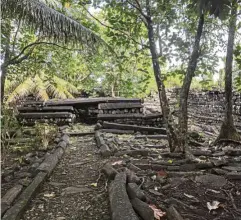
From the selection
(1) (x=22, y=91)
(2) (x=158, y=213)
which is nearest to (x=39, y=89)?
(1) (x=22, y=91)

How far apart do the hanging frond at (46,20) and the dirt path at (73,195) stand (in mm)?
2360

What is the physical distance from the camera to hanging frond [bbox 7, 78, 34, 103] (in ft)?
38.4

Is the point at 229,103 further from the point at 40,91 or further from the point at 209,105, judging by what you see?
the point at 40,91

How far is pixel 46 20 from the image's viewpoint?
4.73 metres

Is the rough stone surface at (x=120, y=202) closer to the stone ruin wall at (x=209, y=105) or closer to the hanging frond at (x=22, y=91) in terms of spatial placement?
the stone ruin wall at (x=209, y=105)

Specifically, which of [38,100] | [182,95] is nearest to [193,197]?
[182,95]

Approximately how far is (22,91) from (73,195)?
9610 mm

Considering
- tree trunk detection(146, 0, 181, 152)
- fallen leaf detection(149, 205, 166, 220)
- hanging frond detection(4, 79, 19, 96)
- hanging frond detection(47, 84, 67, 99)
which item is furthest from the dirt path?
hanging frond detection(4, 79, 19, 96)

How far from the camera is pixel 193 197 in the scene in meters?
2.88

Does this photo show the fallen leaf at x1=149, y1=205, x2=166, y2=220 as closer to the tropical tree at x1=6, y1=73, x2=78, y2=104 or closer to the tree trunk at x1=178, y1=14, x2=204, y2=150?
the tree trunk at x1=178, y1=14, x2=204, y2=150

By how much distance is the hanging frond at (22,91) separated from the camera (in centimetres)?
1170

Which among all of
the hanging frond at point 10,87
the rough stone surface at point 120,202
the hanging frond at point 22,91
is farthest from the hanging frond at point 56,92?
the rough stone surface at point 120,202

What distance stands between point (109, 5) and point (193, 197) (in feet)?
12.0

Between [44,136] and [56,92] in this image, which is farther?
[56,92]
